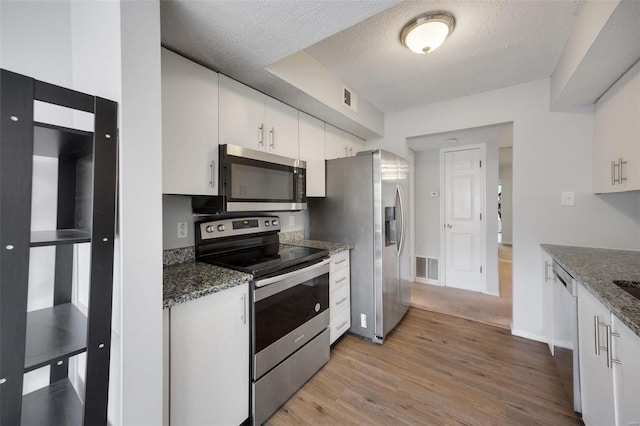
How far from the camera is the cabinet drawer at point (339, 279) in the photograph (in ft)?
7.31

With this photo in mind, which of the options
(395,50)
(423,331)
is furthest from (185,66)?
(423,331)

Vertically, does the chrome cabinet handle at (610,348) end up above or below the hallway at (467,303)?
above

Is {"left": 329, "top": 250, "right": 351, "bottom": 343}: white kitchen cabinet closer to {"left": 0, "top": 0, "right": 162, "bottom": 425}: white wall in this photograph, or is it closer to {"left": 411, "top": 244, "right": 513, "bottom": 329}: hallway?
{"left": 411, "top": 244, "right": 513, "bottom": 329}: hallway

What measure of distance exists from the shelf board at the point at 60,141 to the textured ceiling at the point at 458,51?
1610mm

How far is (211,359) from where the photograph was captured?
1.26 metres

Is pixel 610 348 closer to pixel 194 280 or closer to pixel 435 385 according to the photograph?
pixel 435 385

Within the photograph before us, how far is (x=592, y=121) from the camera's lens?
2.22 metres

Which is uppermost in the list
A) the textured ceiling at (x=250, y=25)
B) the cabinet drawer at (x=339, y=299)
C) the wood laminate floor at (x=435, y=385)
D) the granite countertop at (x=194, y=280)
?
the textured ceiling at (x=250, y=25)

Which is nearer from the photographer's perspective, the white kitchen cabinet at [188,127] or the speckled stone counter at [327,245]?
the white kitchen cabinet at [188,127]

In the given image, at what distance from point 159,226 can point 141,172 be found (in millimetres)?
205

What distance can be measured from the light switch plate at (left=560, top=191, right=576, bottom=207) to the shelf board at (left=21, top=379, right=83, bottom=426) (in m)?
3.45

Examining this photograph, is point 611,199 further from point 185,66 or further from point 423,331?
point 185,66

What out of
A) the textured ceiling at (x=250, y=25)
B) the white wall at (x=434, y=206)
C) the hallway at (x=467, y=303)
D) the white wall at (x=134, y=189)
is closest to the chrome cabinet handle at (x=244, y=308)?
the white wall at (x=134, y=189)

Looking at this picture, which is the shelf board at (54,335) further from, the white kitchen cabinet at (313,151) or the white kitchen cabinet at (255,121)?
the white kitchen cabinet at (313,151)
